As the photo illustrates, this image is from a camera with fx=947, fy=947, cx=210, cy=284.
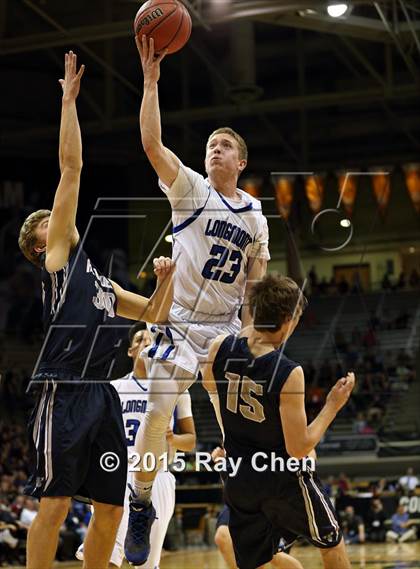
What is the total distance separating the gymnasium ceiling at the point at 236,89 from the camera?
22.0 m

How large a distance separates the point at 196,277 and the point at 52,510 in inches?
83.4

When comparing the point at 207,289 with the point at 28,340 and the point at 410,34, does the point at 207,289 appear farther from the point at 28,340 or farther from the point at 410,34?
the point at 28,340

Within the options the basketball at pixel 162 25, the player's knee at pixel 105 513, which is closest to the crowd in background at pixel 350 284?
the basketball at pixel 162 25

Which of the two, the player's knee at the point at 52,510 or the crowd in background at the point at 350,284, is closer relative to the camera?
the player's knee at the point at 52,510

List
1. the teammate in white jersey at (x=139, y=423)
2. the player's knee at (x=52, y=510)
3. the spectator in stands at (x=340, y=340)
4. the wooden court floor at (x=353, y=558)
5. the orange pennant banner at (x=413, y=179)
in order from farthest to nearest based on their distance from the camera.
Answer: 1. the orange pennant banner at (x=413, y=179)
2. the spectator in stands at (x=340, y=340)
3. the wooden court floor at (x=353, y=558)
4. the teammate in white jersey at (x=139, y=423)
5. the player's knee at (x=52, y=510)

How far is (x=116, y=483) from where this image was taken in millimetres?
5211

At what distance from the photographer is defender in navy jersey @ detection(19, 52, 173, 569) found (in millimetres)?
5066

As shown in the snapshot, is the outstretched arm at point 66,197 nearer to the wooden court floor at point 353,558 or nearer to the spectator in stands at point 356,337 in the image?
the wooden court floor at point 353,558

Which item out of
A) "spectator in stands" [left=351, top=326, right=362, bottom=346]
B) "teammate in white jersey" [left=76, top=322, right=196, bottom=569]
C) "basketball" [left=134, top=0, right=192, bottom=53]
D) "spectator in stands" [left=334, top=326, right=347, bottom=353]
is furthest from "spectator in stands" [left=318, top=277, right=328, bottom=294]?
"basketball" [left=134, top=0, right=192, bottom=53]

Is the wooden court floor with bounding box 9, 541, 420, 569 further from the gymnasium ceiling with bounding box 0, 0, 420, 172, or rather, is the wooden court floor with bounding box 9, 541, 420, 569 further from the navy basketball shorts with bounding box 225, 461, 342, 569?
the gymnasium ceiling with bounding box 0, 0, 420, 172

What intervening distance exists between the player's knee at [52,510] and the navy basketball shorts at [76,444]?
1.3 inches

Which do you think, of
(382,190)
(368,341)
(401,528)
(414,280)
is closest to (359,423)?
(368,341)

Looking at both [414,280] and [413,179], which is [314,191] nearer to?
[413,179]

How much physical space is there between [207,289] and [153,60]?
5.22ft
